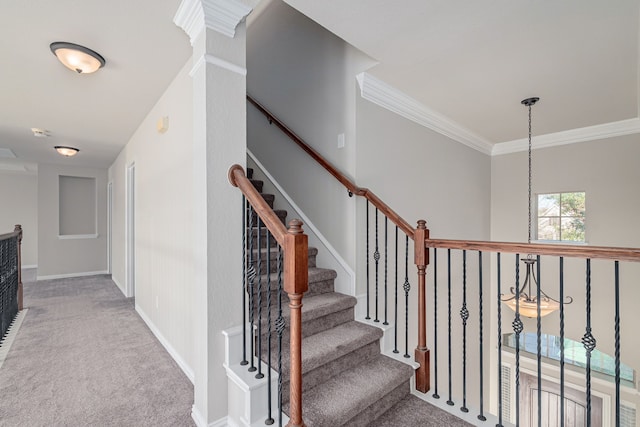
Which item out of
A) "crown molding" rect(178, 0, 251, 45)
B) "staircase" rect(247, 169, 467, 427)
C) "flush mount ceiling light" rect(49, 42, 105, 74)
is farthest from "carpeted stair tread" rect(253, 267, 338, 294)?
"flush mount ceiling light" rect(49, 42, 105, 74)

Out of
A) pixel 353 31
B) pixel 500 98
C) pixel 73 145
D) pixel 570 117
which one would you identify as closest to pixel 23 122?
pixel 73 145

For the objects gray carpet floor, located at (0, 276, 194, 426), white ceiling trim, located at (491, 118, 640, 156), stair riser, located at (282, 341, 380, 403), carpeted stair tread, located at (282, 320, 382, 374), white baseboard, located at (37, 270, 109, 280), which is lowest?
white baseboard, located at (37, 270, 109, 280)

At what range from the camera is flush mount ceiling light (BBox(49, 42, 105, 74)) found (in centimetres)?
201

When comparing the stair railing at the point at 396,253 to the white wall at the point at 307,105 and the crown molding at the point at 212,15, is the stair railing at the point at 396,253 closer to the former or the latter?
the white wall at the point at 307,105

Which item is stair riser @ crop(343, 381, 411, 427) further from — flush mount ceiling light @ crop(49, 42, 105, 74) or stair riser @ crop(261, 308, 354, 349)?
flush mount ceiling light @ crop(49, 42, 105, 74)

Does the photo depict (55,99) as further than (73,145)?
No

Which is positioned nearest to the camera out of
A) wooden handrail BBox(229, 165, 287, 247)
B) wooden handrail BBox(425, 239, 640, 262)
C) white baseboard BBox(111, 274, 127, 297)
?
wooden handrail BBox(425, 239, 640, 262)

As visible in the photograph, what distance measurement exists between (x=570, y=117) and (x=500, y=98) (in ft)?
4.06

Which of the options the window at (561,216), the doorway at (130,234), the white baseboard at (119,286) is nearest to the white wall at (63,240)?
the white baseboard at (119,286)

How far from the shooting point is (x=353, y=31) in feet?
6.47

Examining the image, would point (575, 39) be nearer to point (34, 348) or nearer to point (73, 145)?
point (34, 348)

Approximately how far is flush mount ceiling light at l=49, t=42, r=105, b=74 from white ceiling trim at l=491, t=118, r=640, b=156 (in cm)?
504

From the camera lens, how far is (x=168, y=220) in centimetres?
262

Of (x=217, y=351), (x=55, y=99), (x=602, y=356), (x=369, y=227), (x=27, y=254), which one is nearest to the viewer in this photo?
(x=217, y=351)
